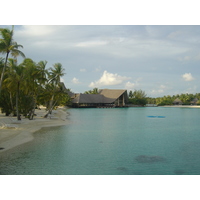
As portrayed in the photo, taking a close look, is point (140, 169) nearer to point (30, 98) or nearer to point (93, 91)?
point (30, 98)

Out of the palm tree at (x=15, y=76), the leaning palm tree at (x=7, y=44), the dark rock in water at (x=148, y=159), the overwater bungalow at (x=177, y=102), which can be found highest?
the leaning palm tree at (x=7, y=44)

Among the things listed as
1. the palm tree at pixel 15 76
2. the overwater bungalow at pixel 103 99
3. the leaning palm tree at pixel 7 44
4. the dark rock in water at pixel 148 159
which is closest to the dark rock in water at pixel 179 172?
the dark rock in water at pixel 148 159

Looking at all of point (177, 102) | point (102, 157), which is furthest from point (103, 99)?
point (102, 157)

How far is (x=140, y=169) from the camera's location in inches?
303

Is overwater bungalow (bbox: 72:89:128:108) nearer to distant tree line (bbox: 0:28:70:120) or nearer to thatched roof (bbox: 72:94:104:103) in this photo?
thatched roof (bbox: 72:94:104:103)

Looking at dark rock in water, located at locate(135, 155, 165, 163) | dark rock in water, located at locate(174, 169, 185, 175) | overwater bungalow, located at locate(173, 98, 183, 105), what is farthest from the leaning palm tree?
overwater bungalow, located at locate(173, 98, 183, 105)

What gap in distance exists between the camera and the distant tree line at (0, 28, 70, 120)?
15312mm

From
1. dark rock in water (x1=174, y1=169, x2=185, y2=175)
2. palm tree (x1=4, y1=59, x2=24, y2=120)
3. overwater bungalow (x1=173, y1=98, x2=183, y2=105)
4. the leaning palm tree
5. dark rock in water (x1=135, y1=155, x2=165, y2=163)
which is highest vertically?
the leaning palm tree

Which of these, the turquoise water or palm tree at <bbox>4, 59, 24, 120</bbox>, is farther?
palm tree at <bbox>4, 59, 24, 120</bbox>

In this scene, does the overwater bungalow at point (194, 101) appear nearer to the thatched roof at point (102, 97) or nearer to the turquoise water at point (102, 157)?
the thatched roof at point (102, 97)

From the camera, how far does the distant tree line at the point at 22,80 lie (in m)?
15.3

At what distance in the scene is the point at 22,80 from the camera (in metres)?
18.3

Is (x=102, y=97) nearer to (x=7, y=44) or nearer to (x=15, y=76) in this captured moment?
(x=15, y=76)
